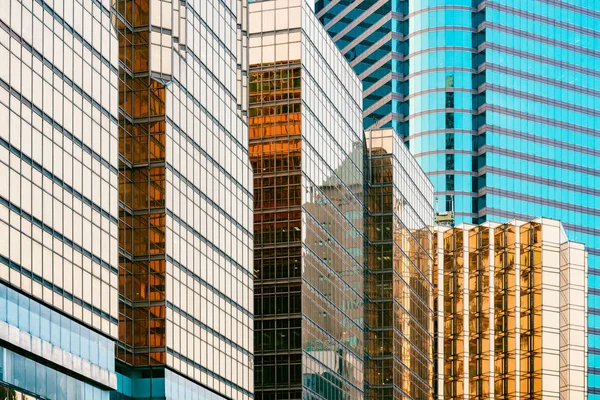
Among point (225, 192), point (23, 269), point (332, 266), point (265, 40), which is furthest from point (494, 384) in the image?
point (23, 269)

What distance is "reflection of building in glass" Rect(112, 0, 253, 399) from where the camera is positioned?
288ft

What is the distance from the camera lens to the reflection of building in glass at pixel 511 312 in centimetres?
18150

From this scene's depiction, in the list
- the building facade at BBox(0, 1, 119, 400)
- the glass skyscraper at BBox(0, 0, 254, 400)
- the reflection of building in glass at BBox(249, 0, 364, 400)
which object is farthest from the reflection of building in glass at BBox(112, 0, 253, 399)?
the reflection of building in glass at BBox(249, 0, 364, 400)

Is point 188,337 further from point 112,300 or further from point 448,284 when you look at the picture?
point 448,284

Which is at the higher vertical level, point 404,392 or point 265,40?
point 265,40

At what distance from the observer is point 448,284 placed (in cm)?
19012

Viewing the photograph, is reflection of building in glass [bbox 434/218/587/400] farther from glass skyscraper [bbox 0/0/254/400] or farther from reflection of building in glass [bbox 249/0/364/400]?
glass skyscraper [bbox 0/0/254/400]

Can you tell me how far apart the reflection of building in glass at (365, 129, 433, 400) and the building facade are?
63.3 m

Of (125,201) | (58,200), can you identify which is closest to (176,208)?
(125,201)

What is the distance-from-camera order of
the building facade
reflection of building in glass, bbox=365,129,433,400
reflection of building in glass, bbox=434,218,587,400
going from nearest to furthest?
the building facade
reflection of building in glass, bbox=365,129,433,400
reflection of building in glass, bbox=434,218,587,400

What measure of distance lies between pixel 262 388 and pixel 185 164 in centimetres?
2880

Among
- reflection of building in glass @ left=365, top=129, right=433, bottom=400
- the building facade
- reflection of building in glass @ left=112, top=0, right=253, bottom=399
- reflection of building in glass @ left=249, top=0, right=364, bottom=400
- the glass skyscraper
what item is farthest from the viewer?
reflection of building in glass @ left=365, top=129, right=433, bottom=400

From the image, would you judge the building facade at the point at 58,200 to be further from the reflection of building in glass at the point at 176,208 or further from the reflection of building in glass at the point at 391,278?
the reflection of building in glass at the point at 391,278

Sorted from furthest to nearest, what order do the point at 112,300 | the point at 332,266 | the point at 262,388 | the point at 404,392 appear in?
the point at 404,392, the point at 332,266, the point at 262,388, the point at 112,300
